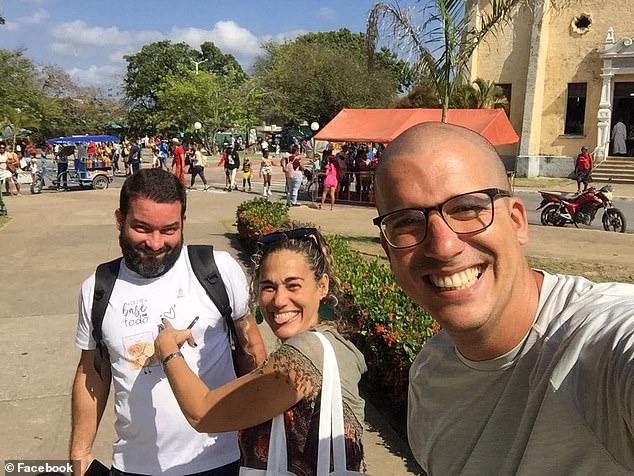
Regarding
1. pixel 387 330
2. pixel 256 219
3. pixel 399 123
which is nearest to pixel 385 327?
pixel 387 330

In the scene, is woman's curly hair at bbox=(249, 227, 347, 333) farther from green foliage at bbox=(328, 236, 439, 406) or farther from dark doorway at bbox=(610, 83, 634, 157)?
dark doorway at bbox=(610, 83, 634, 157)

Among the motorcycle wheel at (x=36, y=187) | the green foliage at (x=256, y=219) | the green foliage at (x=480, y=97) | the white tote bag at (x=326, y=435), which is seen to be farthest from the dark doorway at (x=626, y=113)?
the white tote bag at (x=326, y=435)

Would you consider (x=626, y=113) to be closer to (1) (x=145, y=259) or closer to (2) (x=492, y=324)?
(1) (x=145, y=259)

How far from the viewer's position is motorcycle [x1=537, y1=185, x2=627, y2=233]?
12.9m

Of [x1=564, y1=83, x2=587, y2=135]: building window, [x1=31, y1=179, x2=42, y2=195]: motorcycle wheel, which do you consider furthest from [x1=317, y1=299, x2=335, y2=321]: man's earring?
[x1=564, y1=83, x2=587, y2=135]: building window

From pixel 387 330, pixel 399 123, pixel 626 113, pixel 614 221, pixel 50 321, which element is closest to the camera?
pixel 387 330

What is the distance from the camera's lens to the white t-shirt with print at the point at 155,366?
6.95 ft

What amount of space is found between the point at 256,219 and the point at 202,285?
6.92 meters

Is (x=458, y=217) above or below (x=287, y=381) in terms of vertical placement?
above

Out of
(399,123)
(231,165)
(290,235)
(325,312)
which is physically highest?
(399,123)

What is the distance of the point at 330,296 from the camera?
1.95 metres

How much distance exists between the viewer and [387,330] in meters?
4.11

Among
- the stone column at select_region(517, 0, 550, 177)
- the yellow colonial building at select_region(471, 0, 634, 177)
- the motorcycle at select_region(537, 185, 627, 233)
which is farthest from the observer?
the stone column at select_region(517, 0, 550, 177)

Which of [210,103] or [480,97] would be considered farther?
[210,103]
